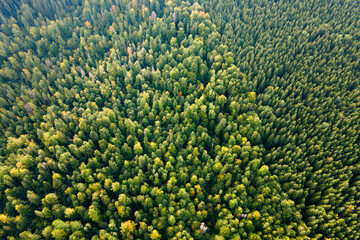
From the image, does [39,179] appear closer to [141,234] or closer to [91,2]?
[141,234]

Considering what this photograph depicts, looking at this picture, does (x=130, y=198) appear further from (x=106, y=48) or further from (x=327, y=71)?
(x=327, y=71)

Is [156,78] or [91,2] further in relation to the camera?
[91,2]

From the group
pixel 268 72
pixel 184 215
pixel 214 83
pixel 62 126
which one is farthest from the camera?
pixel 268 72

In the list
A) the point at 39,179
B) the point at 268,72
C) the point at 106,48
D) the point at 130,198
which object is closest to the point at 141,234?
the point at 130,198

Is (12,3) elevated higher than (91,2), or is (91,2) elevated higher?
(91,2)

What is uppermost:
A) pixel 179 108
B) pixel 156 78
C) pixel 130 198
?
pixel 156 78

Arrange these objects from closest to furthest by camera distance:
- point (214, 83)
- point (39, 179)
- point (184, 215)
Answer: point (184, 215), point (39, 179), point (214, 83)
